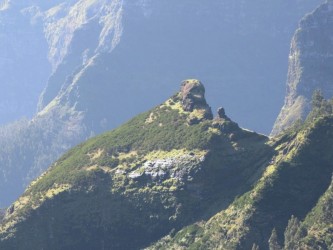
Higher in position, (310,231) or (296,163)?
(296,163)

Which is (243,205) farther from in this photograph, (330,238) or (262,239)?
(330,238)

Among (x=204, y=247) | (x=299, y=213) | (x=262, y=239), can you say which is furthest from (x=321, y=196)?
(x=204, y=247)

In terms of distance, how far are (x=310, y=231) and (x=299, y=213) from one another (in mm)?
14856

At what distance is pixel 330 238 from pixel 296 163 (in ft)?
98.5

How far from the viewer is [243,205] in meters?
198

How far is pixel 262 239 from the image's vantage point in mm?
189750

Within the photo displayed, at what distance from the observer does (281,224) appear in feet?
632

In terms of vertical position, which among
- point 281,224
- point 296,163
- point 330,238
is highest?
point 296,163

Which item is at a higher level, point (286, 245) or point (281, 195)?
point (281, 195)

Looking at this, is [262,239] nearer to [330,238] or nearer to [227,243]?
[227,243]

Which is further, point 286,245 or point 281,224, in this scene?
point 281,224

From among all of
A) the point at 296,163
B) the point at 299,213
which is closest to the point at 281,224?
the point at 299,213

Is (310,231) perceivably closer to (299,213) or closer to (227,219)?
(299,213)

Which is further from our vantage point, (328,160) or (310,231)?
(328,160)
